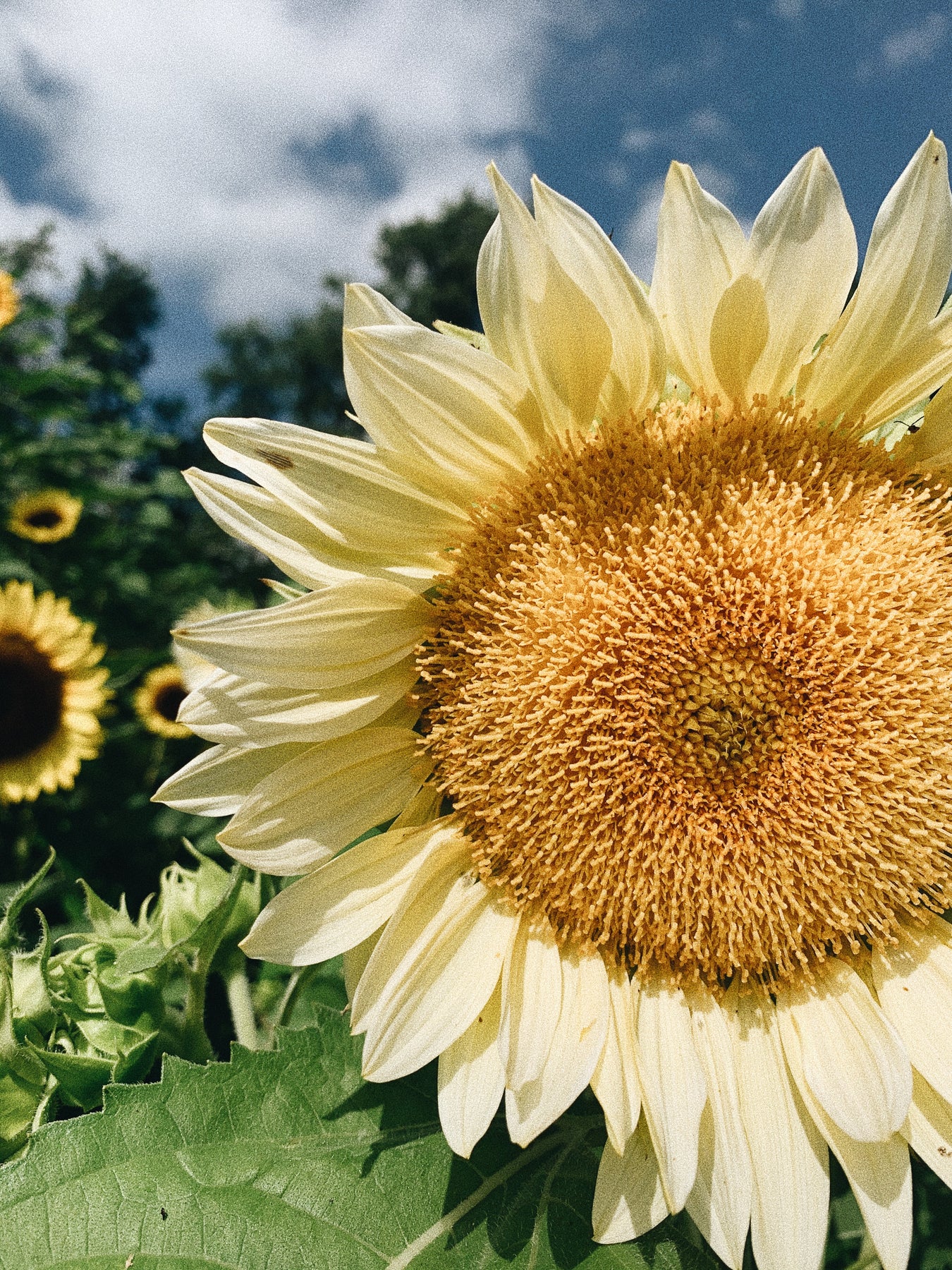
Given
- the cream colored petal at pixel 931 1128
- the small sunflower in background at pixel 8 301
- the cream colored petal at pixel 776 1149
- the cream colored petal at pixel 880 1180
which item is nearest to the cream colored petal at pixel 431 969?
the cream colored petal at pixel 776 1149

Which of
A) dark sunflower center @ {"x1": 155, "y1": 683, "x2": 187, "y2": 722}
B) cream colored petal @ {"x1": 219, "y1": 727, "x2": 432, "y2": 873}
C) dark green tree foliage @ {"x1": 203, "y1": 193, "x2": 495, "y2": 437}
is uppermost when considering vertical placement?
dark green tree foliage @ {"x1": 203, "y1": 193, "x2": 495, "y2": 437}

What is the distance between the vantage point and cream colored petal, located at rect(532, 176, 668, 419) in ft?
4.46

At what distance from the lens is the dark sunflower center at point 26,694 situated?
404cm

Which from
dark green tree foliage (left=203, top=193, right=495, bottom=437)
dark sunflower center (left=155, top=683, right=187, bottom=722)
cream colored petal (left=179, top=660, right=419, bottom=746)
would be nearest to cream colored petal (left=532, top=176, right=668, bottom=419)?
cream colored petal (left=179, top=660, right=419, bottom=746)

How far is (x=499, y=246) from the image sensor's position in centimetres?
135

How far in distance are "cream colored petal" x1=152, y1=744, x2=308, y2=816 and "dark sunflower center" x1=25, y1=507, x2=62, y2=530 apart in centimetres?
423

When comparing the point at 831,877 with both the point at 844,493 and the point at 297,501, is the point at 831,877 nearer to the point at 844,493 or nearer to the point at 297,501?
the point at 844,493

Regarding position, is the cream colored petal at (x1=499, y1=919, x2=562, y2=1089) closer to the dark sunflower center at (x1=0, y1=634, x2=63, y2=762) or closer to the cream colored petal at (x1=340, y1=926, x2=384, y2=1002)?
the cream colored petal at (x1=340, y1=926, x2=384, y2=1002)

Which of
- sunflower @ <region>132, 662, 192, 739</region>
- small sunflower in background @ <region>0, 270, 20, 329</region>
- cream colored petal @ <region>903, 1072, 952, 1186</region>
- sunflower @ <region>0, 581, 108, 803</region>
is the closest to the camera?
cream colored petal @ <region>903, 1072, 952, 1186</region>

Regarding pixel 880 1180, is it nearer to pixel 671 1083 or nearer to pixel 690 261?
pixel 671 1083

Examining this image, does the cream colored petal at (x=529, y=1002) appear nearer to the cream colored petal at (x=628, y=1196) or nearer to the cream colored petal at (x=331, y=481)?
the cream colored petal at (x=628, y=1196)

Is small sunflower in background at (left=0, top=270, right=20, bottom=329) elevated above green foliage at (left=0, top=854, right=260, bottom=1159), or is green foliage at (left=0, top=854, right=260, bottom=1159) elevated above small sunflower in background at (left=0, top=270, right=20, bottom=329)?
small sunflower in background at (left=0, top=270, right=20, bottom=329)

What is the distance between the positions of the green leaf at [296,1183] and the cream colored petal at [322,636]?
0.60 metres

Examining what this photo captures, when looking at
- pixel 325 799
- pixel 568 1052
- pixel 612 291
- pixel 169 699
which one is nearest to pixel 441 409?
pixel 612 291
